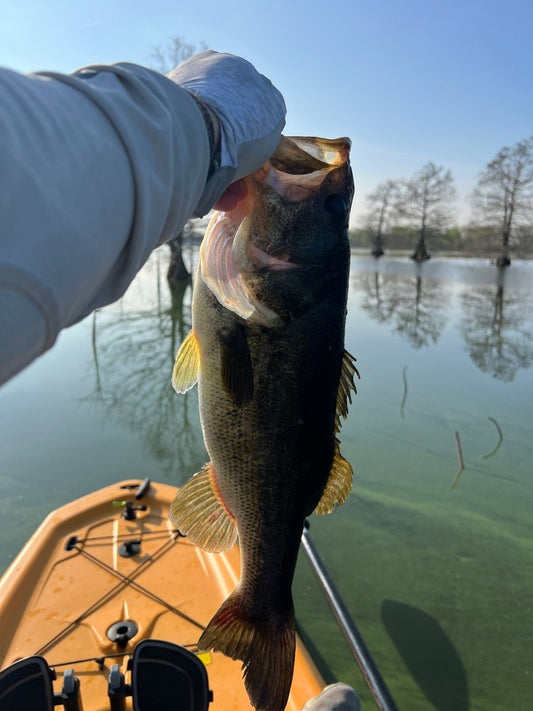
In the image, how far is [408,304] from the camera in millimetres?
20953

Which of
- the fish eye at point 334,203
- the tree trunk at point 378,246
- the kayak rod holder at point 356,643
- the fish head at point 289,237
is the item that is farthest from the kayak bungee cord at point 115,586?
the tree trunk at point 378,246

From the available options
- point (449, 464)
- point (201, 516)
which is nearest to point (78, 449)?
point (449, 464)

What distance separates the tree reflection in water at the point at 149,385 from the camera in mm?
6902

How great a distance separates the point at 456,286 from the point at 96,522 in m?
27.4

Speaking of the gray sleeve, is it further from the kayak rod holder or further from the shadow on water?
the shadow on water

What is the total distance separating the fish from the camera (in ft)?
4.96

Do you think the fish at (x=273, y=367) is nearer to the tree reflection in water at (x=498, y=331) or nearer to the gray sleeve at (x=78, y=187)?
the gray sleeve at (x=78, y=187)

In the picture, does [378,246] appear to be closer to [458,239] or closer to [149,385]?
[458,239]

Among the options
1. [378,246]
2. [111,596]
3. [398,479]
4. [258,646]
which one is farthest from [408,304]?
[378,246]

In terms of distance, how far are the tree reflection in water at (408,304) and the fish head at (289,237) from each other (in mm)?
11704

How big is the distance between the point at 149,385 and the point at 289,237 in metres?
8.56

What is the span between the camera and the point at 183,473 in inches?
240

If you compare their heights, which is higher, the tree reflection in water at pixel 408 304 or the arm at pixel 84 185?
the arm at pixel 84 185

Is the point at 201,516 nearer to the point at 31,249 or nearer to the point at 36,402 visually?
the point at 31,249
